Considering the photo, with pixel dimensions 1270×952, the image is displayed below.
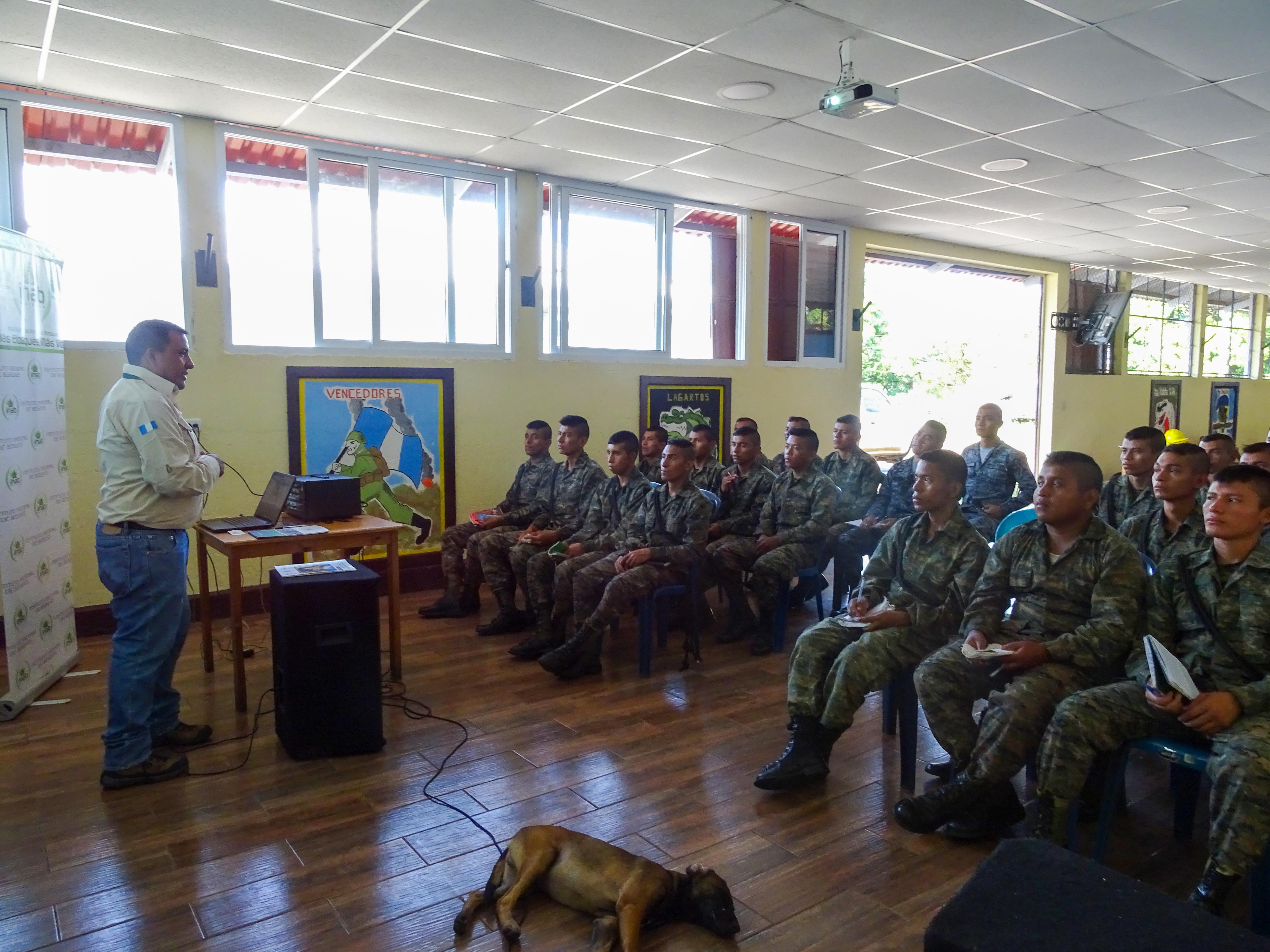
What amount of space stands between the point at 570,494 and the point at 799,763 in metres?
2.63

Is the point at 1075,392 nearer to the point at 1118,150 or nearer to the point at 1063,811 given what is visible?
the point at 1118,150

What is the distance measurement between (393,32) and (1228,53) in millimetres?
3696

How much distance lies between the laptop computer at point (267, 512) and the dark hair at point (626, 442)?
1.62 m

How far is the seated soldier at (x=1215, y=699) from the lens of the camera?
6.75 ft

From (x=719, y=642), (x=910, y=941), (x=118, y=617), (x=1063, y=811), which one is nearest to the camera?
(x=910, y=941)

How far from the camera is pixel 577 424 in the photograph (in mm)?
5273

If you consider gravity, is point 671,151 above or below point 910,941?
above

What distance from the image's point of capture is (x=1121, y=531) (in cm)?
362

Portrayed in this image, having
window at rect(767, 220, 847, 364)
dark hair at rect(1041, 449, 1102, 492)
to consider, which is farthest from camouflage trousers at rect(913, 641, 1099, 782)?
window at rect(767, 220, 847, 364)

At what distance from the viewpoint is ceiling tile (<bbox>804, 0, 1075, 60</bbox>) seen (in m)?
3.37

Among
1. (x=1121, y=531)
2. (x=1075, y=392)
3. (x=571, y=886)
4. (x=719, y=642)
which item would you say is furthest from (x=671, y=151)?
(x=1075, y=392)

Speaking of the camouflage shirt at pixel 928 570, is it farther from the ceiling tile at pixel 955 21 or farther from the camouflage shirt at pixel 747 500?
the ceiling tile at pixel 955 21

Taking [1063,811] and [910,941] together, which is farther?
[1063,811]

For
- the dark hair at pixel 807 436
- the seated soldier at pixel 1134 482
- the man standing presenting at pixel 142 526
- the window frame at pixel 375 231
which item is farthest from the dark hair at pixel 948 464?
the window frame at pixel 375 231
